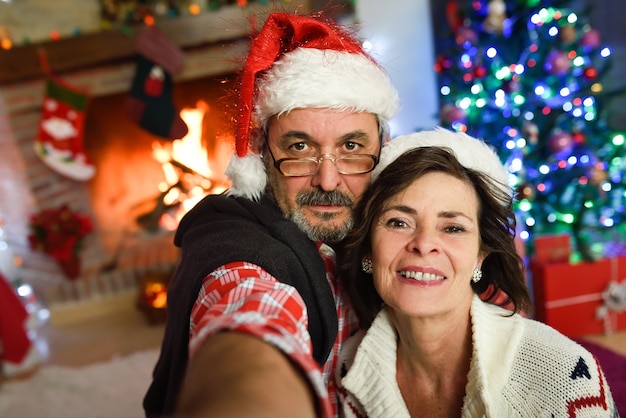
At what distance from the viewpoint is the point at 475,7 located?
270 cm

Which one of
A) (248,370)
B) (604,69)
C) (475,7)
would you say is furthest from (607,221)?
(248,370)

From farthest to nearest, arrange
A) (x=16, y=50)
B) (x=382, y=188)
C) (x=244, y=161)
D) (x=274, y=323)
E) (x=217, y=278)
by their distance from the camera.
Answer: (x=16, y=50)
(x=244, y=161)
(x=382, y=188)
(x=217, y=278)
(x=274, y=323)

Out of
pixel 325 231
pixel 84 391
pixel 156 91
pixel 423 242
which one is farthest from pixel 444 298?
pixel 156 91

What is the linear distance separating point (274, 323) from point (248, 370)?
119 millimetres

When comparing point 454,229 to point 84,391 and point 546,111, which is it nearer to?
point 546,111

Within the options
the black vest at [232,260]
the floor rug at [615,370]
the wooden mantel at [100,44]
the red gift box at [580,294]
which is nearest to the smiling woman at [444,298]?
the black vest at [232,260]

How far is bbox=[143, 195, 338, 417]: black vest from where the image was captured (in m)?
1.00

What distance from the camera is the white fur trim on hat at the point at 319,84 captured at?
49.6 inches

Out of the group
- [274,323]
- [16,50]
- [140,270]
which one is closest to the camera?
[274,323]

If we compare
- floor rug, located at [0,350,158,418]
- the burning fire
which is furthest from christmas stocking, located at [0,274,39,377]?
the burning fire

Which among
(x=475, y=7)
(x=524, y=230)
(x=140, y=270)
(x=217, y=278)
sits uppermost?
(x=475, y=7)

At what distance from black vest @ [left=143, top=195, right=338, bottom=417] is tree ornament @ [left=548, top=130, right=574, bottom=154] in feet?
6.45

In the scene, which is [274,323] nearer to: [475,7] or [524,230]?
[524,230]

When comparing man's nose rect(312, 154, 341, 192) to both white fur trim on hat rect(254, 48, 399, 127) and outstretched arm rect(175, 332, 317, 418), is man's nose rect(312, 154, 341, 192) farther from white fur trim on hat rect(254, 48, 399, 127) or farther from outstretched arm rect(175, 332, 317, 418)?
outstretched arm rect(175, 332, 317, 418)
